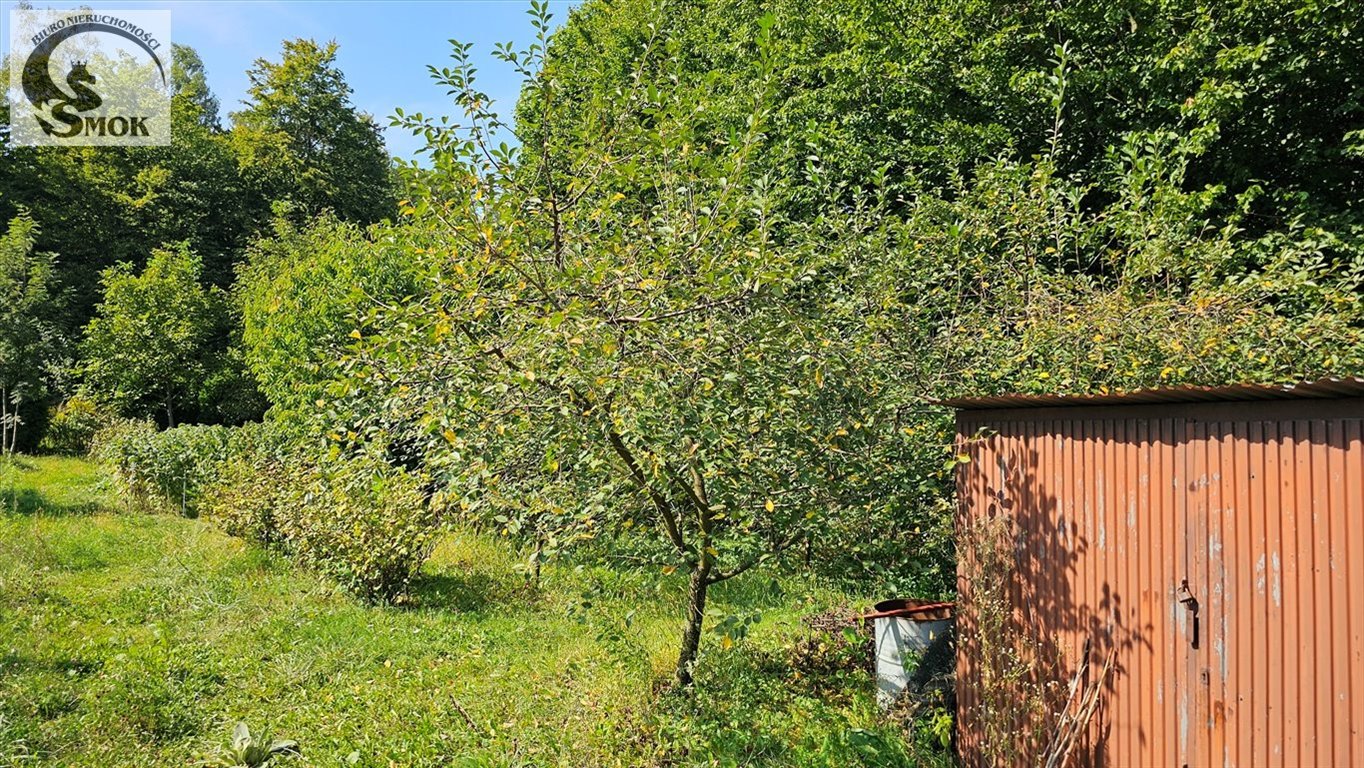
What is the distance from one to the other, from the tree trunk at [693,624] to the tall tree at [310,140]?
85.1 ft

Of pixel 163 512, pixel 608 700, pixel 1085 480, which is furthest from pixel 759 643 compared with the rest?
pixel 163 512

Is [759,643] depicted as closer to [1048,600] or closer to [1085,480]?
[1048,600]

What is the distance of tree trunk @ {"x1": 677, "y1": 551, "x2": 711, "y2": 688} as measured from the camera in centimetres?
434

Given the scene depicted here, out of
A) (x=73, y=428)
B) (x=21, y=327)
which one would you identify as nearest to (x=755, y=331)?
(x=21, y=327)

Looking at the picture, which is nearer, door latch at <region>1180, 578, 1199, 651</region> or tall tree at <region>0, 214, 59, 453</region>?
door latch at <region>1180, 578, 1199, 651</region>

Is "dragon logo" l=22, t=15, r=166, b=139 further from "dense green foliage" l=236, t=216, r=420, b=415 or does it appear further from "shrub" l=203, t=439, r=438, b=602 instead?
"shrub" l=203, t=439, r=438, b=602

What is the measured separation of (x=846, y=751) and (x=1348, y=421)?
2.58 m

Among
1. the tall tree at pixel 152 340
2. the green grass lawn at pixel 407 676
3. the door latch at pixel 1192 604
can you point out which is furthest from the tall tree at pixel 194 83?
the door latch at pixel 1192 604

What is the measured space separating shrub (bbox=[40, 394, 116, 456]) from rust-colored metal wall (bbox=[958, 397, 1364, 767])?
18.6 metres

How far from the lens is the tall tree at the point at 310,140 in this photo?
26938 mm

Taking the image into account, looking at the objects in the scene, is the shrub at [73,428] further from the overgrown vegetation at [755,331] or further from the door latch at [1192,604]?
the door latch at [1192,604]

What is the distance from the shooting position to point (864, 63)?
30.2ft

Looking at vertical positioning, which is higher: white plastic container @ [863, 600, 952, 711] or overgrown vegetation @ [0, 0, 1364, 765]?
overgrown vegetation @ [0, 0, 1364, 765]

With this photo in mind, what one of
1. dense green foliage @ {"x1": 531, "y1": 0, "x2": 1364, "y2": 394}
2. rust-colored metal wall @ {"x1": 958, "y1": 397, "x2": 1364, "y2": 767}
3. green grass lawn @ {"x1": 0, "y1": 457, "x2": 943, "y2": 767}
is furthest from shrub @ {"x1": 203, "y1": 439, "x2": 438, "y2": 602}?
rust-colored metal wall @ {"x1": 958, "y1": 397, "x2": 1364, "y2": 767}
